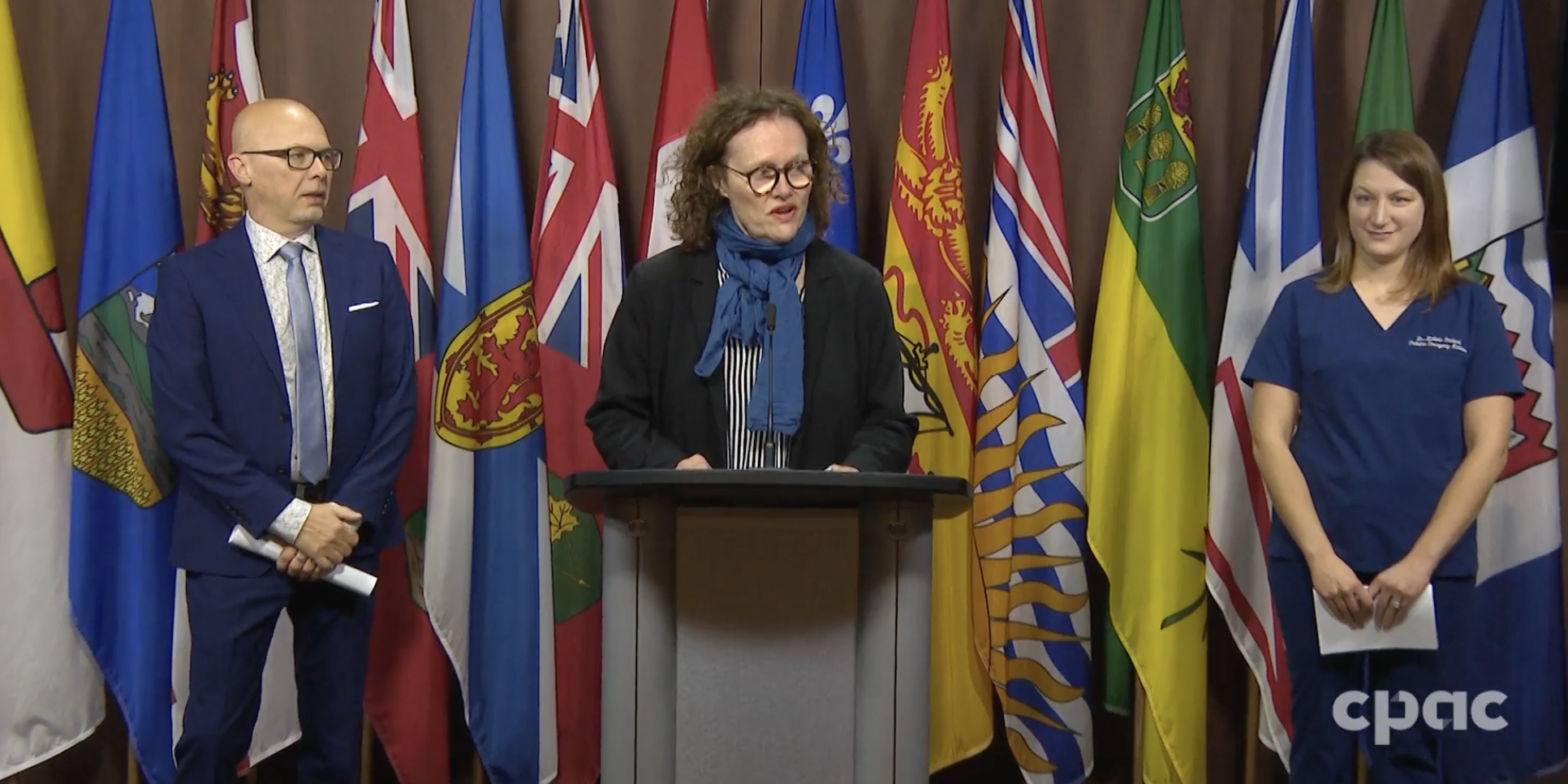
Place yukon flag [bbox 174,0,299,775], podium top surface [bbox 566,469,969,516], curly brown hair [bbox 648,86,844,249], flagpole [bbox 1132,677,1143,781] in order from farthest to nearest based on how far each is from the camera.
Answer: flagpole [bbox 1132,677,1143,781] < yukon flag [bbox 174,0,299,775] < curly brown hair [bbox 648,86,844,249] < podium top surface [bbox 566,469,969,516]

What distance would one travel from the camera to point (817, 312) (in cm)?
215

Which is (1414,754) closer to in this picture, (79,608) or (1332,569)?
(1332,569)

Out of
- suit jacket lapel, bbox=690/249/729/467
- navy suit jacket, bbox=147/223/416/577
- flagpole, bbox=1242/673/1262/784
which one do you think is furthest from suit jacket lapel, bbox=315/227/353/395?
flagpole, bbox=1242/673/1262/784

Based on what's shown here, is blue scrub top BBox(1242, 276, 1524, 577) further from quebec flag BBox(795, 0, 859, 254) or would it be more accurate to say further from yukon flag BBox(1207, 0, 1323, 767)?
quebec flag BBox(795, 0, 859, 254)

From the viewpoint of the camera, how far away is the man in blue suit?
2.40m

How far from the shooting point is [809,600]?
1724mm

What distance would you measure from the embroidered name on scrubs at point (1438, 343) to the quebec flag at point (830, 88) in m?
1.26

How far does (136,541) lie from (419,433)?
0.66 m

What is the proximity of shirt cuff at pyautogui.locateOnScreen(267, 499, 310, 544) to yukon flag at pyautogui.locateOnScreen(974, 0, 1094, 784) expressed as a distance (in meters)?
1.54

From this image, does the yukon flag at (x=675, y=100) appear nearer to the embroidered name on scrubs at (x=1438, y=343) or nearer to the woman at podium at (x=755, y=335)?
the woman at podium at (x=755, y=335)

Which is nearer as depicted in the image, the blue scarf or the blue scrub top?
the blue scarf

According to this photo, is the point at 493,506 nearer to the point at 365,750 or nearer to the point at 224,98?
the point at 365,750

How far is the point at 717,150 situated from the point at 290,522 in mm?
1054

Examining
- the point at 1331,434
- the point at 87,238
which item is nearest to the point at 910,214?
the point at 1331,434
